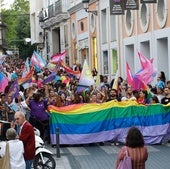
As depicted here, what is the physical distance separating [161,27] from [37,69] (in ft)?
22.5

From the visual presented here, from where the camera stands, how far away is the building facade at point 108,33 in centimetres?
3033

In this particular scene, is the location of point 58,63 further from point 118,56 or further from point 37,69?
point 118,56

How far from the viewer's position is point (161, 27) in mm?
29516

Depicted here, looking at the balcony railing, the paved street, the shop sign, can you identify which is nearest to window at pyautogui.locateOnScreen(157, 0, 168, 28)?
the shop sign

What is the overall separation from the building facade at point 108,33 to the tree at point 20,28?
70.0 ft

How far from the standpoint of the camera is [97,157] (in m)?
16.9

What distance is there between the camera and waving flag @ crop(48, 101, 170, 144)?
62.5 feet

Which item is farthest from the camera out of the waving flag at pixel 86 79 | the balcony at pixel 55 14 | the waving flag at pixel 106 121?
the balcony at pixel 55 14

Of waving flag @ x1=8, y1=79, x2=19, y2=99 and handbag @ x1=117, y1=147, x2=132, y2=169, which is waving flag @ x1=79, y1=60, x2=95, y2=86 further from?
handbag @ x1=117, y1=147, x2=132, y2=169

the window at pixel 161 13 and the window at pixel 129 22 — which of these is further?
the window at pixel 129 22

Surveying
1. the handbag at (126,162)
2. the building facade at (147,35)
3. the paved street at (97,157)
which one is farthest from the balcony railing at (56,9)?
the handbag at (126,162)

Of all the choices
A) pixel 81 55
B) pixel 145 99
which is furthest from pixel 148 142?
pixel 81 55

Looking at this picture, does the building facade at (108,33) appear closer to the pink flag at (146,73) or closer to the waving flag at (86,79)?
the waving flag at (86,79)

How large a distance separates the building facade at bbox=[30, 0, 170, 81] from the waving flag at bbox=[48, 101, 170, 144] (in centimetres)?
986
